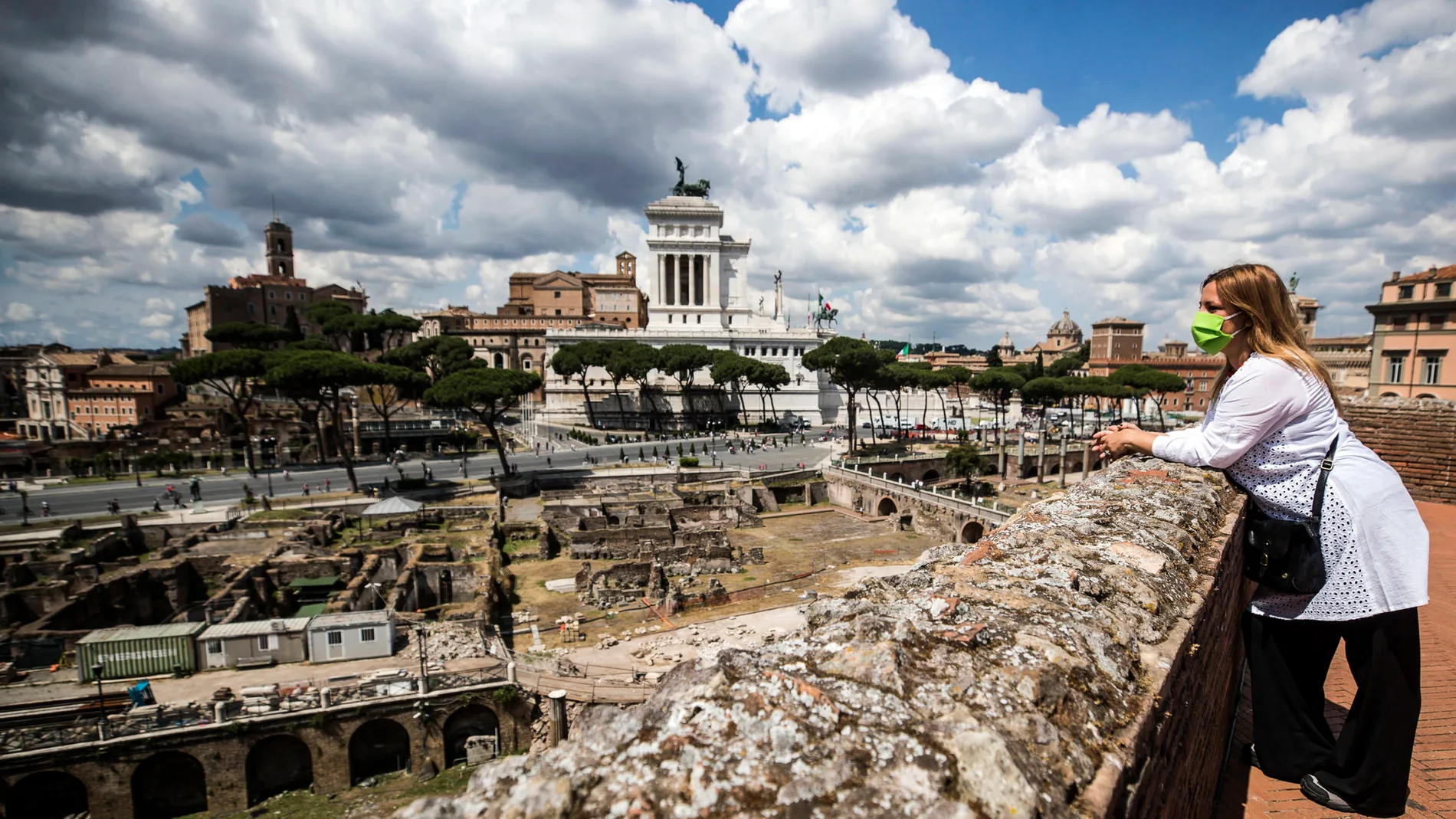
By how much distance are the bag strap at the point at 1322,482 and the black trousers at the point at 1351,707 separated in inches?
17.0

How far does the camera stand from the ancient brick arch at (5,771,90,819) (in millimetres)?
10461

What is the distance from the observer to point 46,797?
10.7 metres

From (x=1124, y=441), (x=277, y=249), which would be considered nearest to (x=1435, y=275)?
(x=1124, y=441)

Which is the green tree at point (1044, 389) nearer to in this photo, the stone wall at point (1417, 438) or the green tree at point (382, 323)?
the stone wall at point (1417, 438)

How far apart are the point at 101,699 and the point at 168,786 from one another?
199cm

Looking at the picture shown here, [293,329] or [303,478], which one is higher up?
[293,329]

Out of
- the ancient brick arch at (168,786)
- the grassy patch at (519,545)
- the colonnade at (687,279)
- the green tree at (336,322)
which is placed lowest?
the ancient brick arch at (168,786)

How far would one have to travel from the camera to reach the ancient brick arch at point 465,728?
1217cm

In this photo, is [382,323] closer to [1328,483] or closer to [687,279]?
[687,279]

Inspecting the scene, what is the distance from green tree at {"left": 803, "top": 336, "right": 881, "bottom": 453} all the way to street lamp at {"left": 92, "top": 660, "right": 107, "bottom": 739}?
33.1 meters

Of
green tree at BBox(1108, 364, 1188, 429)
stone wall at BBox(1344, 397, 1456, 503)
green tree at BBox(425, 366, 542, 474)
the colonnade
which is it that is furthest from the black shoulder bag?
the colonnade

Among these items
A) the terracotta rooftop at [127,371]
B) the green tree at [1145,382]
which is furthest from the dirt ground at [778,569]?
the terracotta rooftop at [127,371]

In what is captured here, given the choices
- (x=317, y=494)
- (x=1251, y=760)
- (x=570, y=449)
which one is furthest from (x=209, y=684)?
(x=570, y=449)

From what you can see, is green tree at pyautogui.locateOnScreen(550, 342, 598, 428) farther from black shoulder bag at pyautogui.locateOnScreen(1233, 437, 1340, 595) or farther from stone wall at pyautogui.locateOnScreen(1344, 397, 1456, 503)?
black shoulder bag at pyautogui.locateOnScreen(1233, 437, 1340, 595)
